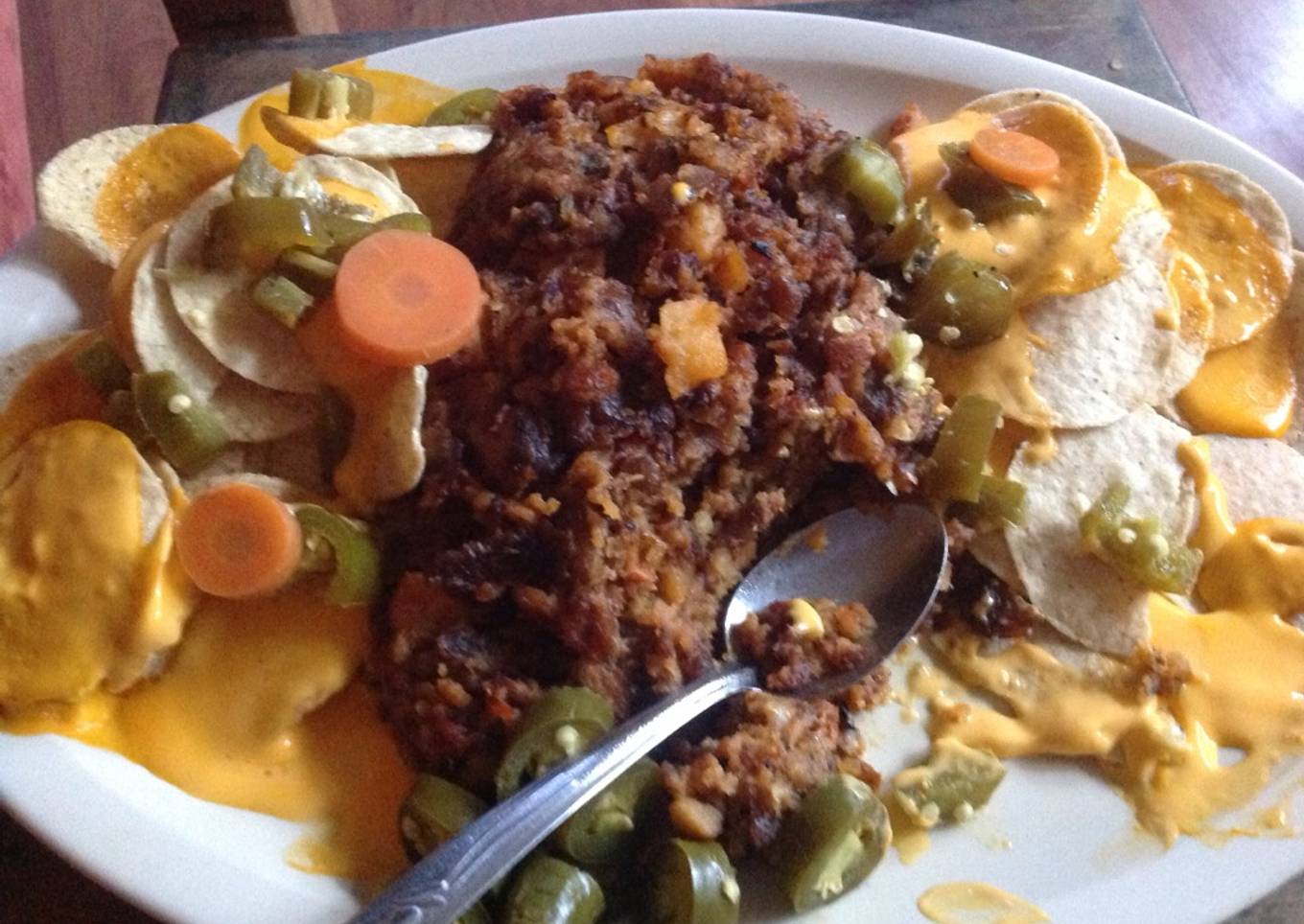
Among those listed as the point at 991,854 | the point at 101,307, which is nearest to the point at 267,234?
the point at 101,307

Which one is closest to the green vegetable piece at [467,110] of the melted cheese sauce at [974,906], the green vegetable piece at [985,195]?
the green vegetable piece at [985,195]

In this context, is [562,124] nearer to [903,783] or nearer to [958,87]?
Result: [958,87]

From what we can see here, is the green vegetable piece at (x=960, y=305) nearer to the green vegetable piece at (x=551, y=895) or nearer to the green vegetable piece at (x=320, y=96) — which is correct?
the green vegetable piece at (x=551, y=895)

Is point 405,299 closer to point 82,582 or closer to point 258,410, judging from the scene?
point 258,410

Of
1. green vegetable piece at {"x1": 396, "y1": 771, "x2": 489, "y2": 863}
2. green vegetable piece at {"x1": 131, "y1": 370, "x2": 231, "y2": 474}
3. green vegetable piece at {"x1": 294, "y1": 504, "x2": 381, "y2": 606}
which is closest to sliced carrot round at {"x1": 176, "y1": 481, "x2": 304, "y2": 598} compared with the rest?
green vegetable piece at {"x1": 294, "y1": 504, "x2": 381, "y2": 606}

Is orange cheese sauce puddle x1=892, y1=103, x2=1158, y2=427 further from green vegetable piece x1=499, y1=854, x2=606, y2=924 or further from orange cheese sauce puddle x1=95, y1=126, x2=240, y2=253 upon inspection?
orange cheese sauce puddle x1=95, y1=126, x2=240, y2=253
